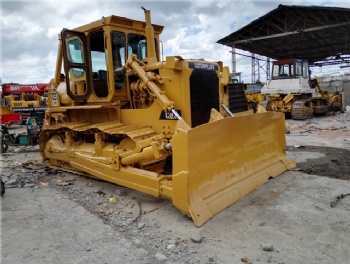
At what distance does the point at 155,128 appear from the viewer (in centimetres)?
488

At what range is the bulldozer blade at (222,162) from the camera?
3.65 metres

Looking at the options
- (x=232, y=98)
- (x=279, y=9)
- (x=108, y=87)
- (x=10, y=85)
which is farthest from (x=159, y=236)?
(x=10, y=85)

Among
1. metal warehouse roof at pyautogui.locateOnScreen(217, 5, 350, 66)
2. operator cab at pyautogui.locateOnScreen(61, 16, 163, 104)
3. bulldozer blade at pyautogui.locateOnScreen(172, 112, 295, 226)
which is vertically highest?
metal warehouse roof at pyautogui.locateOnScreen(217, 5, 350, 66)

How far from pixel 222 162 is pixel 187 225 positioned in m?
1.05

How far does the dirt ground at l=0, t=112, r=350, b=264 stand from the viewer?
2988mm

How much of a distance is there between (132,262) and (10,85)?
798 inches

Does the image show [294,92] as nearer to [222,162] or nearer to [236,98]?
[236,98]

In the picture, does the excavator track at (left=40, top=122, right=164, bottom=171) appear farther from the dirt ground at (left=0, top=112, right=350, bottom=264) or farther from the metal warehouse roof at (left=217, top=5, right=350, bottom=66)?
the metal warehouse roof at (left=217, top=5, right=350, bottom=66)

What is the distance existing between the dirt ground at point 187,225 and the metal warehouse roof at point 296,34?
15.1 meters

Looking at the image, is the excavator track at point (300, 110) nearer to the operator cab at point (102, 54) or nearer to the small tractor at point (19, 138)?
the operator cab at point (102, 54)

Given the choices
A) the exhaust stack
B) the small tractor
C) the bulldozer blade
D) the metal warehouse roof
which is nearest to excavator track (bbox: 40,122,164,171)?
the bulldozer blade

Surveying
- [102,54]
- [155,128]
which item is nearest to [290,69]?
[102,54]

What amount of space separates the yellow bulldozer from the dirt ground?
0.89ft

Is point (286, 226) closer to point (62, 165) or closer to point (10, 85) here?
point (62, 165)
